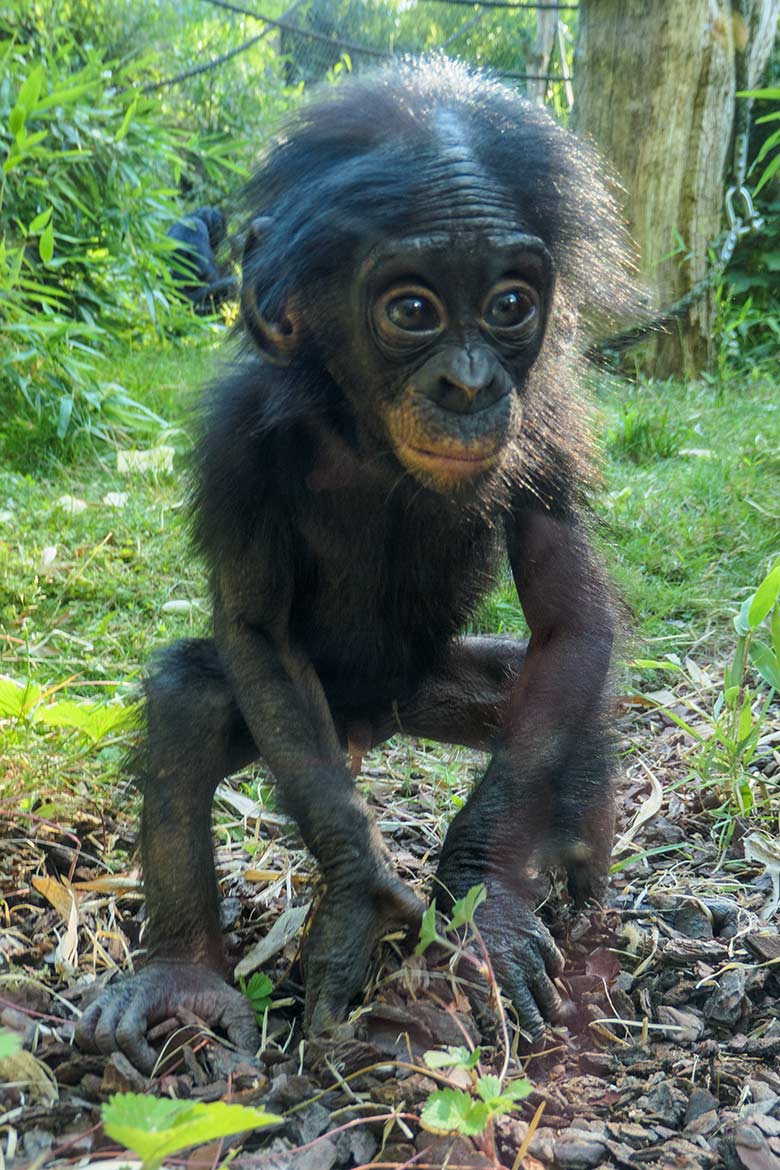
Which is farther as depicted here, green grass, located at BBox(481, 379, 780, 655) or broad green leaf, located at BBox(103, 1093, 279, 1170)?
green grass, located at BBox(481, 379, 780, 655)

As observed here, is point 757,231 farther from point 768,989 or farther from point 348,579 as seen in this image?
point 768,989

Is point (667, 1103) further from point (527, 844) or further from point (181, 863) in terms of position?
point (181, 863)

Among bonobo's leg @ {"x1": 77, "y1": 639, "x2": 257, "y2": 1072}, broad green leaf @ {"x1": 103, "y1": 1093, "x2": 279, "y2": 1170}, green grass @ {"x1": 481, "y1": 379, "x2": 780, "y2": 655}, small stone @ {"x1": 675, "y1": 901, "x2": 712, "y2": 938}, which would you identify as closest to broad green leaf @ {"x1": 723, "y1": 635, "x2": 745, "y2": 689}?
green grass @ {"x1": 481, "y1": 379, "x2": 780, "y2": 655}

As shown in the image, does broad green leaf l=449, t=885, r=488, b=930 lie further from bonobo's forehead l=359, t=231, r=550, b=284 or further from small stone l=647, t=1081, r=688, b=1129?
bonobo's forehead l=359, t=231, r=550, b=284

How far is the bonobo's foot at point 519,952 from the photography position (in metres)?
2.90

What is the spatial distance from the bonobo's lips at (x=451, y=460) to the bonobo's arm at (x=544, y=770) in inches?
18.5

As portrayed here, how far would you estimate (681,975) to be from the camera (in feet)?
10.2

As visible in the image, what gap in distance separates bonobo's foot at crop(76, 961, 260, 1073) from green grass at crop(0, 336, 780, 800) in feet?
4.07

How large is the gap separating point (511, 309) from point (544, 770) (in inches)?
46.9

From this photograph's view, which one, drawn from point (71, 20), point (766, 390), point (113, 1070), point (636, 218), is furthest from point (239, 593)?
point (71, 20)

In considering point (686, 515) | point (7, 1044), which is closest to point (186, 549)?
point (686, 515)

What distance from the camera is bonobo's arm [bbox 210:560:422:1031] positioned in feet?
9.69

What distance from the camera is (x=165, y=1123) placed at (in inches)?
73.3

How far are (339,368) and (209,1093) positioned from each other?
1.83 metres
